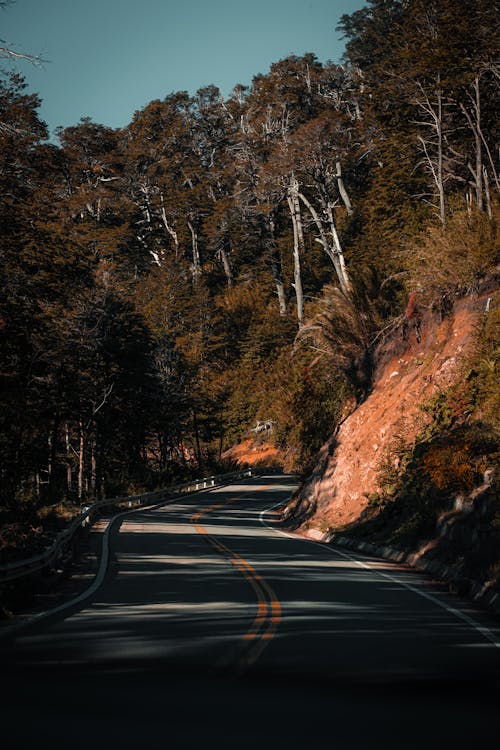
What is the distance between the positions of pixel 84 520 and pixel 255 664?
73.0 feet

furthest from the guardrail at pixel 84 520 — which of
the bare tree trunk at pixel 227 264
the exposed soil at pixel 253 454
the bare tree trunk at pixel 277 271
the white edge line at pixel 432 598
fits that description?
the bare tree trunk at pixel 227 264

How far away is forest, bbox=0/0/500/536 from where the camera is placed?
28625mm

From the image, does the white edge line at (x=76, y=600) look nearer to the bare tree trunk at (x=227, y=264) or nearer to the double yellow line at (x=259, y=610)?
the double yellow line at (x=259, y=610)

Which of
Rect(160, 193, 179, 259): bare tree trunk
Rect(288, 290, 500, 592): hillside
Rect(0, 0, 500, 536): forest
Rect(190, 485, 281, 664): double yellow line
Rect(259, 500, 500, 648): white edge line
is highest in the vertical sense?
Rect(160, 193, 179, 259): bare tree trunk

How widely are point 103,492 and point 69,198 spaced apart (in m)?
45.7

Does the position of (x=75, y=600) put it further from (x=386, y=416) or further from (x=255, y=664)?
(x=386, y=416)

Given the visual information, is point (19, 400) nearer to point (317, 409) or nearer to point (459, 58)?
point (317, 409)

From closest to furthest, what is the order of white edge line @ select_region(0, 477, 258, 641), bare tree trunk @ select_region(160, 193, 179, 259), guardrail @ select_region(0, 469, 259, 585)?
white edge line @ select_region(0, 477, 258, 641) → guardrail @ select_region(0, 469, 259, 585) → bare tree trunk @ select_region(160, 193, 179, 259)

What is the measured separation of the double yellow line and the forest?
26.1 ft

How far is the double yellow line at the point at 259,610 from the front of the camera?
28.3 feet

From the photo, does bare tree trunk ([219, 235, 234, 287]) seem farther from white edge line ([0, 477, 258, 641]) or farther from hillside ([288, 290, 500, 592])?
white edge line ([0, 477, 258, 641])

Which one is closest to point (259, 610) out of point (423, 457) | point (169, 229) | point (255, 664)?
point (255, 664)

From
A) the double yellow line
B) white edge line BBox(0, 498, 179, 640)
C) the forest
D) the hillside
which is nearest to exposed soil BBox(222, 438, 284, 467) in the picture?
the forest

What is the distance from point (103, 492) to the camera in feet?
157
